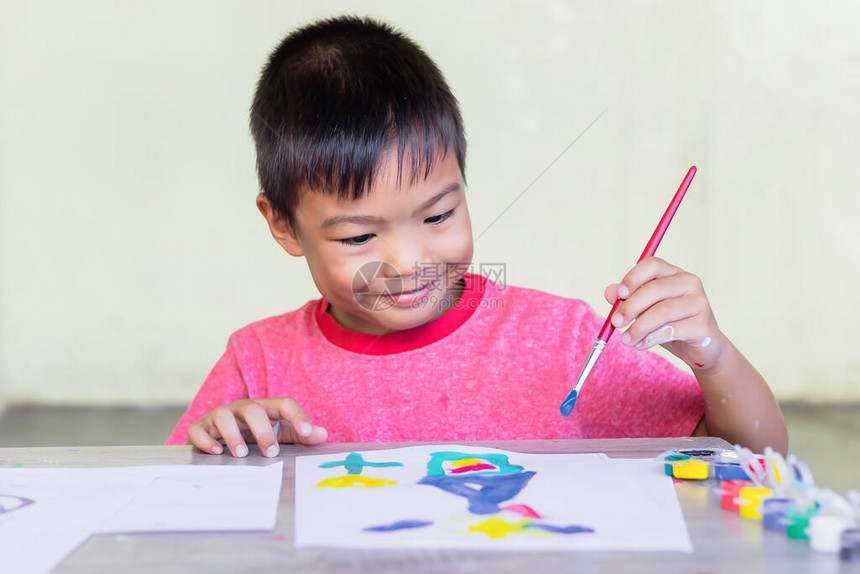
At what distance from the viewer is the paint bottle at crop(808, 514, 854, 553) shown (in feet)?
1.39

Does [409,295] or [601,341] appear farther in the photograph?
[409,295]

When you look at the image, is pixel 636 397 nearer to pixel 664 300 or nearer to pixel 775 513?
pixel 664 300

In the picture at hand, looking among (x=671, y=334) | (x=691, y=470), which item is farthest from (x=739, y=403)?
(x=691, y=470)

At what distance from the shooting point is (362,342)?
1018 mm

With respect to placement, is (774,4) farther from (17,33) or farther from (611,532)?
(611,532)

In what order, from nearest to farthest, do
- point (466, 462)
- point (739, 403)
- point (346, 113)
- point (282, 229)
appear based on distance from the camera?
point (466, 462)
point (739, 403)
point (346, 113)
point (282, 229)

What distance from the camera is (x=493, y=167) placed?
3.06m

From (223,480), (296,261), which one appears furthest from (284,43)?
(296,261)

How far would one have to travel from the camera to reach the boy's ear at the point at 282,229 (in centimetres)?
99

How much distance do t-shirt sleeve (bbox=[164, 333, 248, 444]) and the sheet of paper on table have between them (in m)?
0.33

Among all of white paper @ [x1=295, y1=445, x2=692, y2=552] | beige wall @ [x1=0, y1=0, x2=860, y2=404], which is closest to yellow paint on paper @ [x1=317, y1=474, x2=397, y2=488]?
white paper @ [x1=295, y1=445, x2=692, y2=552]

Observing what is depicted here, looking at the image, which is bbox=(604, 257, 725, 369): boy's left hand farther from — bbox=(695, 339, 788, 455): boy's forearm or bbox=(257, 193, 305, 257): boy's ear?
bbox=(257, 193, 305, 257): boy's ear

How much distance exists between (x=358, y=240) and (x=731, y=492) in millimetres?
486

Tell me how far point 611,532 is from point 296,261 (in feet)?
8.71
